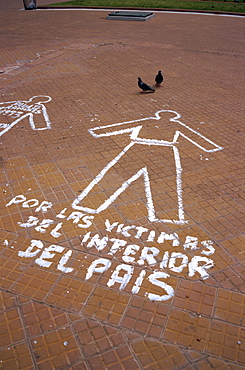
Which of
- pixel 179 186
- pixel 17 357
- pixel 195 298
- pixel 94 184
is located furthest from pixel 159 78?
pixel 17 357

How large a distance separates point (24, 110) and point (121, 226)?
4265 millimetres

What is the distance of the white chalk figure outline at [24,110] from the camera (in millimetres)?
6312

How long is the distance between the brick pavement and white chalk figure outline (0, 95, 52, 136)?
0.04 m

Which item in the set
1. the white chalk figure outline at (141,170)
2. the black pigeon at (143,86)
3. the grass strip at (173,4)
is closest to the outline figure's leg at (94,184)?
the white chalk figure outline at (141,170)

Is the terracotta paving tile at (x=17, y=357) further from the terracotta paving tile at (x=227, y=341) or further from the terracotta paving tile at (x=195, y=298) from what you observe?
the terracotta paving tile at (x=227, y=341)

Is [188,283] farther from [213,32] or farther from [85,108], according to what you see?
[213,32]

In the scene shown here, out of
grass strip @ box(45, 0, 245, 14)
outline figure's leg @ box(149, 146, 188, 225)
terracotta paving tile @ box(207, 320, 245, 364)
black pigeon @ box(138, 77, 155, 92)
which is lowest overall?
terracotta paving tile @ box(207, 320, 245, 364)

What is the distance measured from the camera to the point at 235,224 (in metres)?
3.92

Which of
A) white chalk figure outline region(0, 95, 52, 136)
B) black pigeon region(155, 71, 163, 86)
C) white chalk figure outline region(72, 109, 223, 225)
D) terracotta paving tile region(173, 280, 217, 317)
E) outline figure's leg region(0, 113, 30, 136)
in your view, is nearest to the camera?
terracotta paving tile region(173, 280, 217, 317)

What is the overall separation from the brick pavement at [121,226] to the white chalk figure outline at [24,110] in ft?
0.13

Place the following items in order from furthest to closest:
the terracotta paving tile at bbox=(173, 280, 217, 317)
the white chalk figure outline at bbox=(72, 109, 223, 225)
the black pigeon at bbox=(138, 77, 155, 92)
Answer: the black pigeon at bbox=(138, 77, 155, 92)
the white chalk figure outline at bbox=(72, 109, 223, 225)
the terracotta paving tile at bbox=(173, 280, 217, 317)

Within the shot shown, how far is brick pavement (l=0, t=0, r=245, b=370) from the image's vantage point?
276 centimetres

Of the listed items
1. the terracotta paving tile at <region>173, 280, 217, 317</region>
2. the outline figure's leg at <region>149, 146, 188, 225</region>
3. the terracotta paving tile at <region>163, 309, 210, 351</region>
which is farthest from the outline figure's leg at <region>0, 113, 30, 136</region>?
the terracotta paving tile at <region>163, 309, 210, 351</region>

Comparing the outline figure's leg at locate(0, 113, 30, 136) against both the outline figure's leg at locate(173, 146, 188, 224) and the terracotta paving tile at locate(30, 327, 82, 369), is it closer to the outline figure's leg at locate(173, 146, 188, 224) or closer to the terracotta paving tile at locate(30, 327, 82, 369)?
the outline figure's leg at locate(173, 146, 188, 224)
